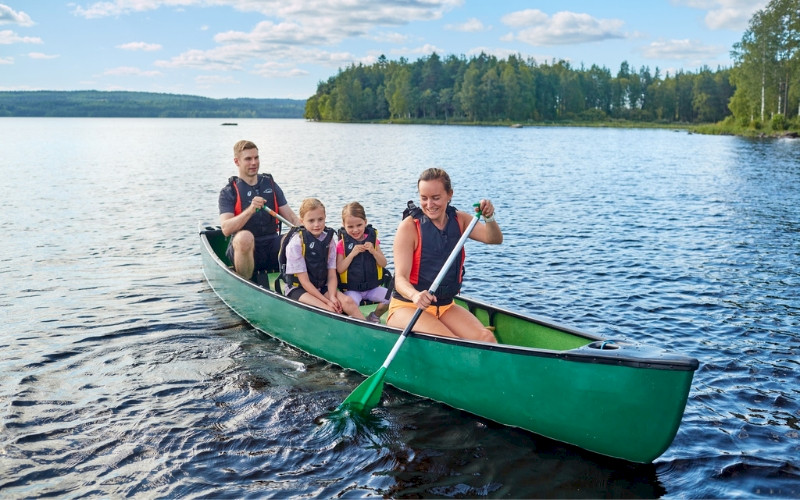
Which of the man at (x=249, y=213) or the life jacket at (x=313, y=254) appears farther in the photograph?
the man at (x=249, y=213)

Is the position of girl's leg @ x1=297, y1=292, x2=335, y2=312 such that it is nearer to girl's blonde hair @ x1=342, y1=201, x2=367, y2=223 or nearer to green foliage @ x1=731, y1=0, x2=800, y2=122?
girl's blonde hair @ x1=342, y1=201, x2=367, y2=223

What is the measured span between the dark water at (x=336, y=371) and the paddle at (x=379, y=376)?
0.18 m

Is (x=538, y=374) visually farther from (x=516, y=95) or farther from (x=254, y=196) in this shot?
(x=516, y=95)

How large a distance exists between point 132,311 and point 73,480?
437 centimetres

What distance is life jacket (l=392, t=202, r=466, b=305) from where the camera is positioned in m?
5.73

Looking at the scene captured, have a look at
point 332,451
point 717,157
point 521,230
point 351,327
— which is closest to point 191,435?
point 332,451

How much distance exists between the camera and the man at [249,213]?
798cm

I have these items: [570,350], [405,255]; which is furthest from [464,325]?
[570,350]

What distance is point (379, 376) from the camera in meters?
5.61

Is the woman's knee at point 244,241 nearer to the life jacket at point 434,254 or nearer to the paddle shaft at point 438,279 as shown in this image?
the life jacket at point 434,254

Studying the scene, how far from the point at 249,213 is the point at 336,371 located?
7.34 ft

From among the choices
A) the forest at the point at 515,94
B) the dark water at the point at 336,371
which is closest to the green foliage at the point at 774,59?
the dark water at the point at 336,371

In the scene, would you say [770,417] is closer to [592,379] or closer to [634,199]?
[592,379]

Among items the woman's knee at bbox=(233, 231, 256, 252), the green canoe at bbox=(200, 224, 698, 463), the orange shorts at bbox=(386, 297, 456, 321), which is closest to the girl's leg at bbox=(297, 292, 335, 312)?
the green canoe at bbox=(200, 224, 698, 463)
